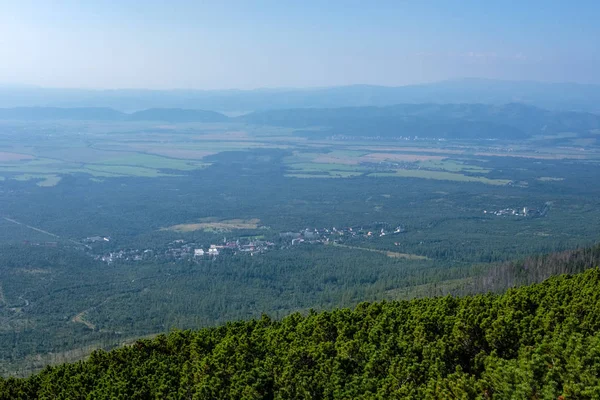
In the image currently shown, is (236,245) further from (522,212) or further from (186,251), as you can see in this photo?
(522,212)

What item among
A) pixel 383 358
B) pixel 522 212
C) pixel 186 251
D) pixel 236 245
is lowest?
pixel 186 251

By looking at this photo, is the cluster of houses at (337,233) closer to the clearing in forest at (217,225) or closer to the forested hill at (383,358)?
the clearing in forest at (217,225)

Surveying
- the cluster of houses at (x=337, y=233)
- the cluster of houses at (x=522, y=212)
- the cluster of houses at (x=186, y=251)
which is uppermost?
the cluster of houses at (x=522, y=212)

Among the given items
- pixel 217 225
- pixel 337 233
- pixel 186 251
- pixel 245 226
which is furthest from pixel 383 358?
pixel 217 225

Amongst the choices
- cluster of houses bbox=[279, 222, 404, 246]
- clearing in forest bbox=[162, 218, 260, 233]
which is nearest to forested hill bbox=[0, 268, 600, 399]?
cluster of houses bbox=[279, 222, 404, 246]

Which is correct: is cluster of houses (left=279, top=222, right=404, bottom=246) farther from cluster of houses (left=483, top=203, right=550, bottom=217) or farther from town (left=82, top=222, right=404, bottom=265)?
cluster of houses (left=483, top=203, right=550, bottom=217)

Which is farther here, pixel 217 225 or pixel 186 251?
pixel 217 225

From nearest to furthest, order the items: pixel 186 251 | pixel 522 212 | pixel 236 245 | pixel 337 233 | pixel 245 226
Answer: pixel 186 251 → pixel 236 245 → pixel 337 233 → pixel 245 226 → pixel 522 212

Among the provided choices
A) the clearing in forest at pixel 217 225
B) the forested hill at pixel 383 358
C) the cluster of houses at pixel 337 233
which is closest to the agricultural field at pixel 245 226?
the clearing in forest at pixel 217 225

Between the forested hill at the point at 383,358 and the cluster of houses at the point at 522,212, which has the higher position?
the forested hill at the point at 383,358
